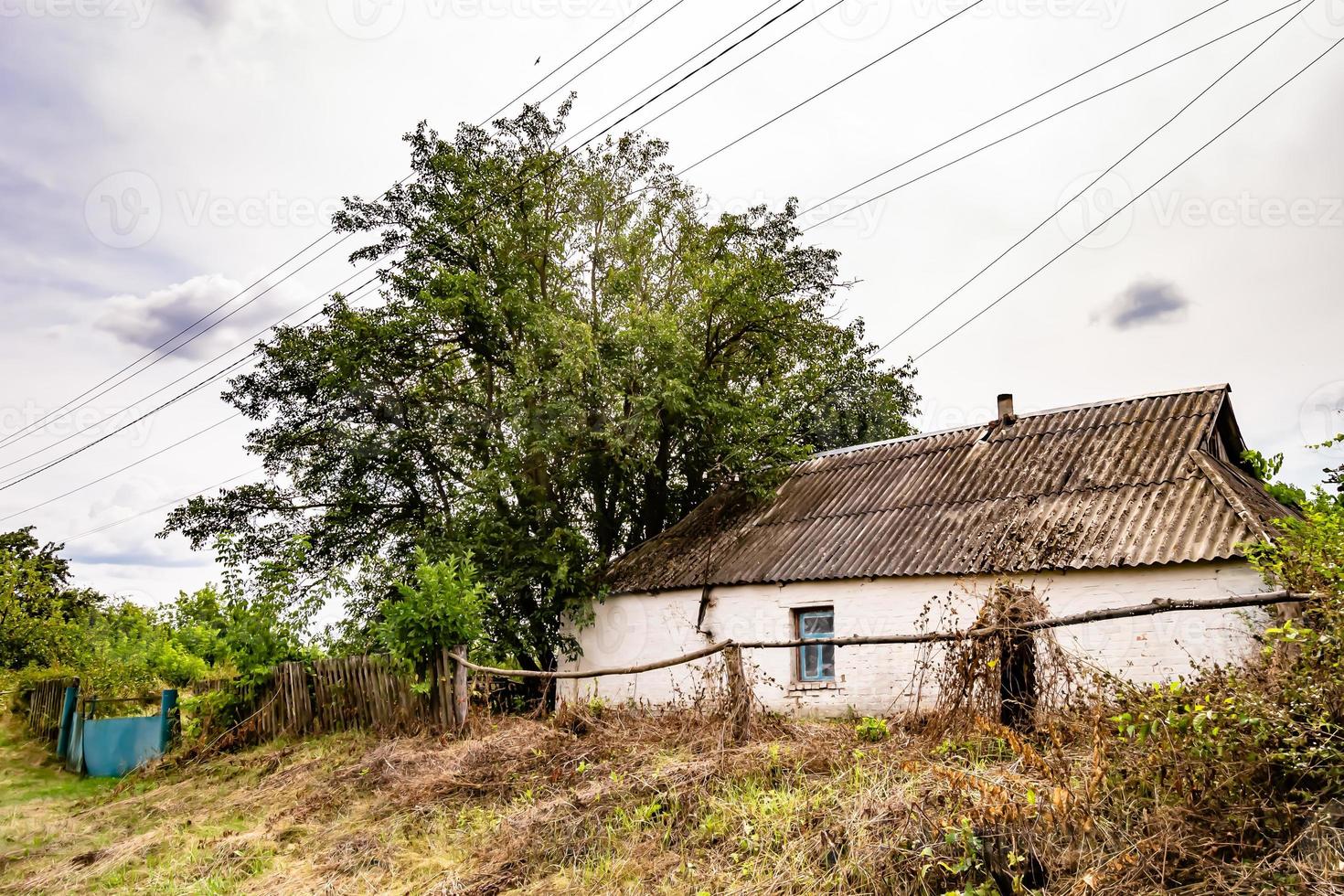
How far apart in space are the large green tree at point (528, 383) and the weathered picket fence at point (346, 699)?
360 cm

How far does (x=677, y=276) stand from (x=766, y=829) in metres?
16.8

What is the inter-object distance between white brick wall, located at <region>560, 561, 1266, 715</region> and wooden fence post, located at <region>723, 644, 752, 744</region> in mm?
438

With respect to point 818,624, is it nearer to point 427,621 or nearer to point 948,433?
point 948,433

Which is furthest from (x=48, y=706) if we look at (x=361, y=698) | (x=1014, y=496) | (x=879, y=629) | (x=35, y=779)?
(x=1014, y=496)

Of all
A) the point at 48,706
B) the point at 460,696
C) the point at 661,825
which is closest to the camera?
the point at 661,825

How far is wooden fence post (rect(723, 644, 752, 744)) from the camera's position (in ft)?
25.4

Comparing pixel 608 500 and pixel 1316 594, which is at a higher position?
pixel 608 500

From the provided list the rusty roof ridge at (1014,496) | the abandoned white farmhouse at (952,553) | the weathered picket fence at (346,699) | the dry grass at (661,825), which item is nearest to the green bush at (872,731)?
the dry grass at (661,825)

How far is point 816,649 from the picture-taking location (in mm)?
13680

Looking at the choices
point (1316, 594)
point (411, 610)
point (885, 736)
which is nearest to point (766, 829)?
point (885, 736)

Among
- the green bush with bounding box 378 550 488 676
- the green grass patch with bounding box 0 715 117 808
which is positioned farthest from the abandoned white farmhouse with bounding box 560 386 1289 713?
the green grass patch with bounding box 0 715 117 808

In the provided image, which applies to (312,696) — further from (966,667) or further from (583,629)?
(966,667)

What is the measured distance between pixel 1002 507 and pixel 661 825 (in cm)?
878

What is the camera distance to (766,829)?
18.4ft
